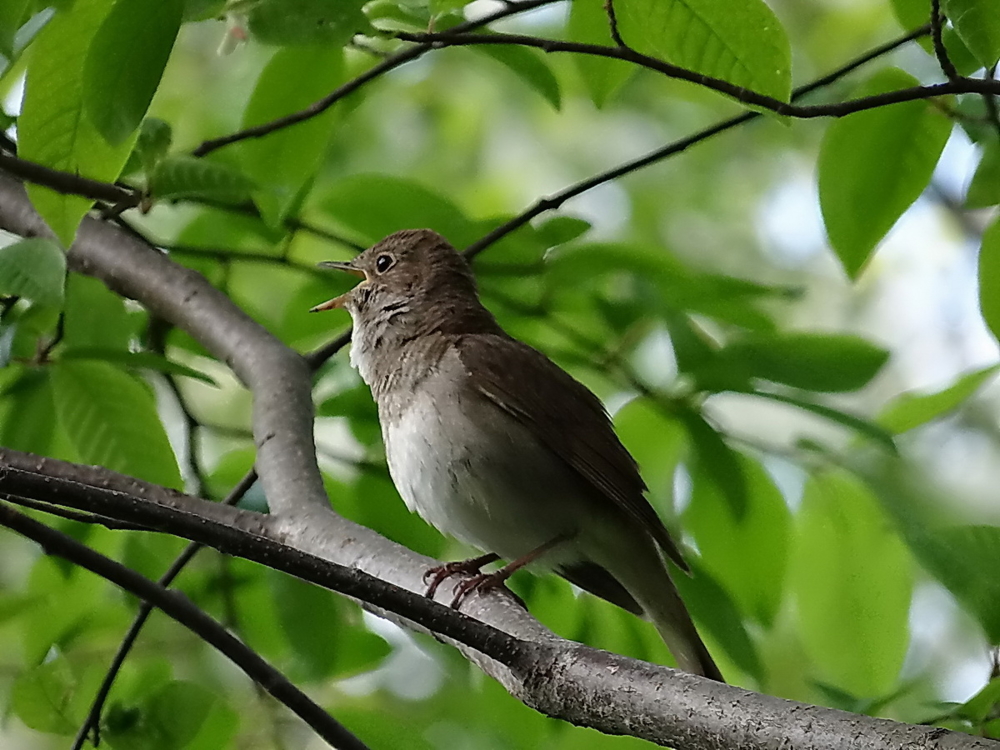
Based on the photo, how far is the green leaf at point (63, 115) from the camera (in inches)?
80.8

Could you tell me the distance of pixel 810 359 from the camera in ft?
8.76

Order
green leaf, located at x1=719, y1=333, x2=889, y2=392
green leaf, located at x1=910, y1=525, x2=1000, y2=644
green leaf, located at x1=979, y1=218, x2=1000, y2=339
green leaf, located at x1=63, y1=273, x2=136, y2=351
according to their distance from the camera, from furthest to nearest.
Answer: green leaf, located at x1=63, y1=273, x2=136, y2=351 < green leaf, located at x1=719, y1=333, x2=889, y2=392 < green leaf, located at x1=979, y1=218, x2=1000, y2=339 < green leaf, located at x1=910, y1=525, x2=1000, y2=644

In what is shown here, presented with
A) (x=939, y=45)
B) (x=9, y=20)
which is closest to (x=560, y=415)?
(x=939, y=45)

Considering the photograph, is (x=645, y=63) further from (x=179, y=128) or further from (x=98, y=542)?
(x=179, y=128)

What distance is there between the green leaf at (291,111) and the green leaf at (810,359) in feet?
3.61

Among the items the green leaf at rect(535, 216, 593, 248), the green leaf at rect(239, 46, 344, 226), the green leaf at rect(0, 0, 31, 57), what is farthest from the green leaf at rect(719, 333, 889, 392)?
the green leaf at rect(0, 0, 31, 57)

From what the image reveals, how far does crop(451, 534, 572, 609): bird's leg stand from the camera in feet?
8.19

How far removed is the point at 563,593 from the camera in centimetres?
321

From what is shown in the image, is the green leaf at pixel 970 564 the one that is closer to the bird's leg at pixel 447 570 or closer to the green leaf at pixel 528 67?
the bird's leg at pixel 447 570

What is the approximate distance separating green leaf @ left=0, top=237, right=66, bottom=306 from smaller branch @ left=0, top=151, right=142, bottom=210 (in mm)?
122

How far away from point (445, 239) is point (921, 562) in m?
1.73

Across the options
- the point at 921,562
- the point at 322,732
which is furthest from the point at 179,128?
the point at 921,562

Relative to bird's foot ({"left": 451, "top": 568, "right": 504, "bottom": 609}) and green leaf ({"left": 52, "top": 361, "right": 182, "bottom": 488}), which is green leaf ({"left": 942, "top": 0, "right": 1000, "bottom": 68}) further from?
green leaf ({"left": 52, "top": 361, "right": 182, "bottom": 488})

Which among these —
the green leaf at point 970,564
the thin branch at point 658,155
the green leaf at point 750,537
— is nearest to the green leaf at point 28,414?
the thin branch at point 658,155
